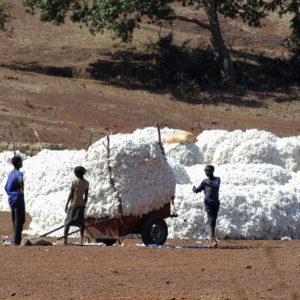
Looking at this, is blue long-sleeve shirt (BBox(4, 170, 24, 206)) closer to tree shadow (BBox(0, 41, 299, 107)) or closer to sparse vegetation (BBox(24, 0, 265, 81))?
sparse vegetation (BBox(24, 0, 265, 81))

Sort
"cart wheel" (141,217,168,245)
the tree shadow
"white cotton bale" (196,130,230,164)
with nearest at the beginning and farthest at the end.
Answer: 1. "cart wheel" (141,217,168,245)
2. "white cotton bale" (196,130,230,164)
3. the tree shadow

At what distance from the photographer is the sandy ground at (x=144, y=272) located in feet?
23.7

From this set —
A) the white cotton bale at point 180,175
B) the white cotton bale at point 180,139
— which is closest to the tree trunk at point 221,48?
the white cotton bale at point 180,139

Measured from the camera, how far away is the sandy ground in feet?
23.7

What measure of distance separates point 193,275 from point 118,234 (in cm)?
279

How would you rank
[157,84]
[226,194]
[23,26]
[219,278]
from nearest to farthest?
[219,278], [226,194], [157,84], [23,26]

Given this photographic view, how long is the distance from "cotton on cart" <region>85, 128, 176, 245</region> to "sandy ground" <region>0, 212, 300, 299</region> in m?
0.37

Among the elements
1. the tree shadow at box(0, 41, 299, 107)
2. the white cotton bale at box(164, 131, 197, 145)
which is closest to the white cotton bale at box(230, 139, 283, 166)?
the white cotton bale at box(164, 131, 197, 145)

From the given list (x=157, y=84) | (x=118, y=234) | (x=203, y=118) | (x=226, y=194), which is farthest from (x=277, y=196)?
(x=157, y=84)

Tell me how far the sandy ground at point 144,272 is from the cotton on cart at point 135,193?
0.37 m

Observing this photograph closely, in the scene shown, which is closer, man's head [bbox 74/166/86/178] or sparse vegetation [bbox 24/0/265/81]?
man's head [bbox 74/166/86/178]

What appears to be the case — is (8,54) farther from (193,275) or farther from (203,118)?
(193,275)

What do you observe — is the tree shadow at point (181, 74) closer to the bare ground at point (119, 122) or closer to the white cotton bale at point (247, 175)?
the bare ground at point (119, 122)

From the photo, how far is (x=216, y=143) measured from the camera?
19.5m
